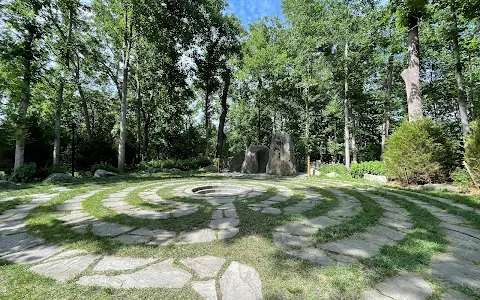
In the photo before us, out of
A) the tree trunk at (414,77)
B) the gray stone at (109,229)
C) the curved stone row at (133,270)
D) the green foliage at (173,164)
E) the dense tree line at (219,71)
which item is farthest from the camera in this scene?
the green foliage at (173,164)

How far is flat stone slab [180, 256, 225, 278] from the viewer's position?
5.23ft

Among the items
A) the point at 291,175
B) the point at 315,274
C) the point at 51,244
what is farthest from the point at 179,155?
the point at 315,274

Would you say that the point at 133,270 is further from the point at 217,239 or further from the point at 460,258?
the point at 460,258

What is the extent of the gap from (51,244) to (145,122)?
15.9m

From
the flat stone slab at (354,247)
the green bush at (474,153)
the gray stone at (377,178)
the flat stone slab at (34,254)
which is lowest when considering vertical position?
the flat stone slab at (34,254)

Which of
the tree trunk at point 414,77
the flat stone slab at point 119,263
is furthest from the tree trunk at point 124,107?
the tree trunk at point 414,77

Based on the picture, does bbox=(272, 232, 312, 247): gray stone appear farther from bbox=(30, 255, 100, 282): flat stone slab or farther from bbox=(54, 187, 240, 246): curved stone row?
bbox=(30, 255, 100, 282): flat stone slab

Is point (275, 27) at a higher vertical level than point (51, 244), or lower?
higher

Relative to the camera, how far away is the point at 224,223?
2658mm

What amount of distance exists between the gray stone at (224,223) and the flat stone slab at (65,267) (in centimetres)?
116

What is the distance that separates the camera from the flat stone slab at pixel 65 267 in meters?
1.57

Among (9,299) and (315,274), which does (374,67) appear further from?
(9,299)

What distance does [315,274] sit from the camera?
1.56 m

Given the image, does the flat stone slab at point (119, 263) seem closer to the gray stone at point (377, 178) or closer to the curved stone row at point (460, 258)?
the curved stone row at point (460, 258)
